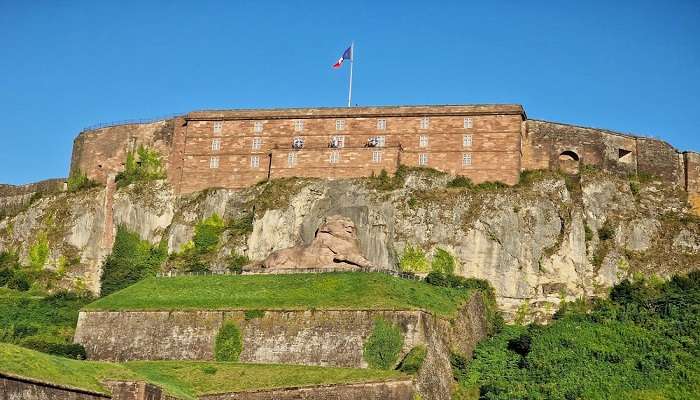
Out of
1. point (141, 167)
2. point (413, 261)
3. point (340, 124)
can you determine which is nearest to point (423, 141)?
point (340, 124)

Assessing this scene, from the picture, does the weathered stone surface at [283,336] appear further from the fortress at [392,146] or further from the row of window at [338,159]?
the fortress at [392,146]

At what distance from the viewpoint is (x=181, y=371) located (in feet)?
208

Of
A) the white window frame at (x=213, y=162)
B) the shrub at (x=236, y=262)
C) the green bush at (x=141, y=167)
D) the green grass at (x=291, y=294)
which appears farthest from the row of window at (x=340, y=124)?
the green grass at (x=291, y=294)

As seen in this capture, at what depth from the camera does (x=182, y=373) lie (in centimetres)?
6294

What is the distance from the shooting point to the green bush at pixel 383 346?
6469 centimetres

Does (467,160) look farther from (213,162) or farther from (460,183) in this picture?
(213,162)

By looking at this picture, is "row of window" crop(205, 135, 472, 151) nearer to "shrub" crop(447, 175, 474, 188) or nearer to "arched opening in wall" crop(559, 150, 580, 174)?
"shrub" crop(447, 175, 474, 188)

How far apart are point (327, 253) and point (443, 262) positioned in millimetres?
9093

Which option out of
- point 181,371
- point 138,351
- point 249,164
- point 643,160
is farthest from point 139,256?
point 643,160

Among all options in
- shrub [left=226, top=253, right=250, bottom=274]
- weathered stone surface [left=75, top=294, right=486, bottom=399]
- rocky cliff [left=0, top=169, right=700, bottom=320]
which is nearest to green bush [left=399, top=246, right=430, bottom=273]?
rocky cliff [left=0, top=169, right=700, bottom=320]

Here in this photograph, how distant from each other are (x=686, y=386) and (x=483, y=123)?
31.0 meters

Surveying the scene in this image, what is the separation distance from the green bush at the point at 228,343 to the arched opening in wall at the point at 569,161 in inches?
1146

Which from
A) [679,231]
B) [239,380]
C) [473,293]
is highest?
[679,231]

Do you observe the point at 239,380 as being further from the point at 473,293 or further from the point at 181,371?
the point at 473,293
